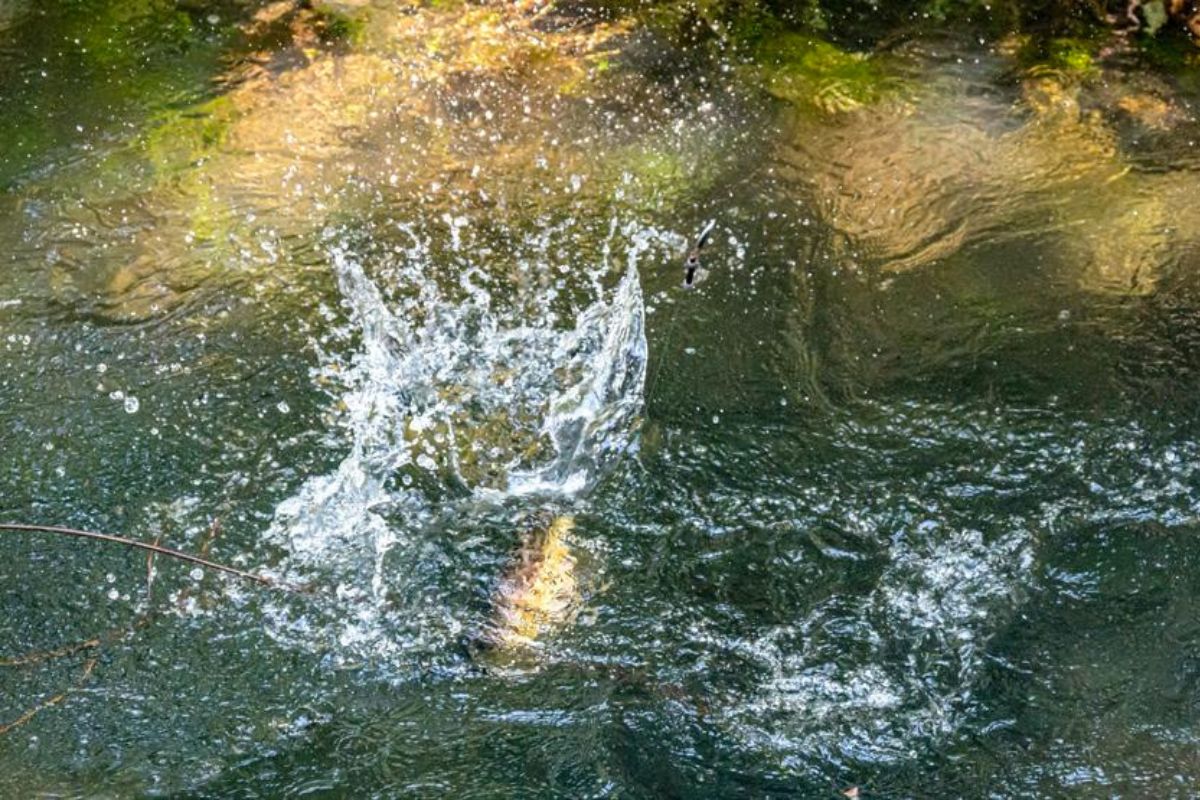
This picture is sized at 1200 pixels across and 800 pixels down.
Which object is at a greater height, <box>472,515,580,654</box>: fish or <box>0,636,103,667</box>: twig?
<box>0,636,103,667</box>: twig

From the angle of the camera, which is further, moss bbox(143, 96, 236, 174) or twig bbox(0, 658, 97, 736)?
moss bbox(143, 96, 236, 174)

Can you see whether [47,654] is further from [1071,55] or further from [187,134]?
[1071,55]

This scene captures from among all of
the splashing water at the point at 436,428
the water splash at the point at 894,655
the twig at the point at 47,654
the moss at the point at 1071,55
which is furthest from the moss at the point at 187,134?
the moss at the point at 1071,55

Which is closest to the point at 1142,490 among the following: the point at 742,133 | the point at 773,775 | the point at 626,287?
the point at 773,775

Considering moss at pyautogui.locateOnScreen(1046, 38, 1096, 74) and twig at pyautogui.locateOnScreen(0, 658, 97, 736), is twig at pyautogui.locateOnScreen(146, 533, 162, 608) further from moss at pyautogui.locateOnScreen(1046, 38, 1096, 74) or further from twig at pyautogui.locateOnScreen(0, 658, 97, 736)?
moss at pyautogui.locateOnScreen(1046, 38, 1096, 74)

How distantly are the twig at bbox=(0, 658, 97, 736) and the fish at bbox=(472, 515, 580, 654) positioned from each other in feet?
3.21

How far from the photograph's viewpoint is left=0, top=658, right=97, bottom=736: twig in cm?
290

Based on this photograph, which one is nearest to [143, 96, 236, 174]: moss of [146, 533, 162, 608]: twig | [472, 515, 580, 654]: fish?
[146, 533, 162, 608]: twig

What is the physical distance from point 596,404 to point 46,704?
173 cm

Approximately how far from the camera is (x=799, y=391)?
3.79 metres

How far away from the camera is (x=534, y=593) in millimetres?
3197

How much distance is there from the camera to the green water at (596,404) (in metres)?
2.89

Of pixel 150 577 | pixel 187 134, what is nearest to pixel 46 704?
pixel 150 577

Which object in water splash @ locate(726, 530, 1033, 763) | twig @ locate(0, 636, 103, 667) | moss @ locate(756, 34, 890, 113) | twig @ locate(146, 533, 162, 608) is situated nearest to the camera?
water splash @ locate(726, 530, 1033, 763)
